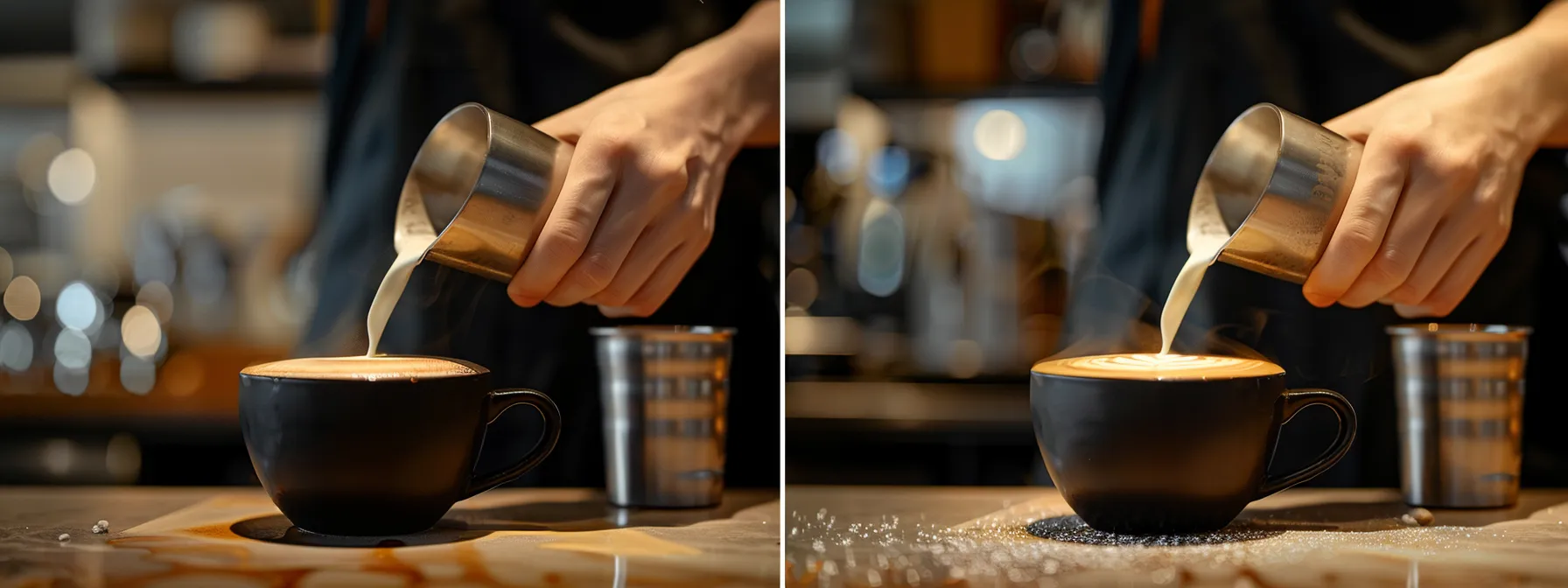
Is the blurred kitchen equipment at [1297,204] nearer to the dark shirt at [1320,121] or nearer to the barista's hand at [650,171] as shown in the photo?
the dark shirt at [1320,121]

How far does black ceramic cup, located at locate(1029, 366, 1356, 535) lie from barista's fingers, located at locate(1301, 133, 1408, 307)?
9 centimetres

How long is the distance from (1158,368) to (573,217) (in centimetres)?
36

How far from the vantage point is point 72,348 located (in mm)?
1764

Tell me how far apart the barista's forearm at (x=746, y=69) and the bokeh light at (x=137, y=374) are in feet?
3.91

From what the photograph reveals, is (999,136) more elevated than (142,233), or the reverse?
(999,136)

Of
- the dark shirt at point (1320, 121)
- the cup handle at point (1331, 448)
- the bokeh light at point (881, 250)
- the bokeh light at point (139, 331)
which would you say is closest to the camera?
the cup handle at point (1331, 448)

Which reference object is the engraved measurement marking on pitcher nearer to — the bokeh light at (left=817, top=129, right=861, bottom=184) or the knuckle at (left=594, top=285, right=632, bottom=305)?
the knuckle at (left=594, top=285, right=632, bottom=305)

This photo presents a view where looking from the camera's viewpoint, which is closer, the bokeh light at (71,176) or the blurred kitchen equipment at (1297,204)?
the blurred kitchen equipment at (1297,204)

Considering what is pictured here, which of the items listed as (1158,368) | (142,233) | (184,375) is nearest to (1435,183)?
(1158,368)

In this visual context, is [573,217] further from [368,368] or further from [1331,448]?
[1331,448]

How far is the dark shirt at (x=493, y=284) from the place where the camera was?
94 cm

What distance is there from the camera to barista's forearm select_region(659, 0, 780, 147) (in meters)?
0.93

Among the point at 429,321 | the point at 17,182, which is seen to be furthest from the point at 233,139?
the point at 429,321

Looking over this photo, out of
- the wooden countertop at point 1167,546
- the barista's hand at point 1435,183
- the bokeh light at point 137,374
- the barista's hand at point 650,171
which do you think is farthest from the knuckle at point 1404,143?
the bokeh light at point 137,374
